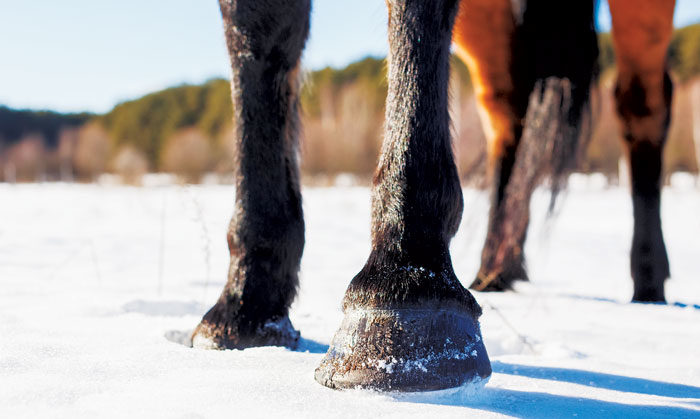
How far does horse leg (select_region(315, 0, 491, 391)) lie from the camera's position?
1.06 metres

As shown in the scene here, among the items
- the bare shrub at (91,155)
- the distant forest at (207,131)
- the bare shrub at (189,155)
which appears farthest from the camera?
the bare shrub at (91,155)

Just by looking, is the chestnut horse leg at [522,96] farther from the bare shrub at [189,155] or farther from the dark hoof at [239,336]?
the bare shrub at [189,155]

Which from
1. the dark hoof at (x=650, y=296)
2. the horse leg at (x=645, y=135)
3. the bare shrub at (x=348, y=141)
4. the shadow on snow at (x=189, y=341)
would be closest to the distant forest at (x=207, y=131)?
the bare shrub at (x=348, y=141)

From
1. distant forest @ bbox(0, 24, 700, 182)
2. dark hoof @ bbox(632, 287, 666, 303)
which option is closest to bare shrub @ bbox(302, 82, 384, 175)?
distant forest @ bbox(0, 24, 700, 182)

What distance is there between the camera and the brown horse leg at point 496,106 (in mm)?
2688

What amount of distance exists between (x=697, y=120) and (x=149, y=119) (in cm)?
3322

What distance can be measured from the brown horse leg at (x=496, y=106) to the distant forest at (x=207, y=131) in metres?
9.18

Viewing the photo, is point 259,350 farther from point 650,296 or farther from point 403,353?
point 650,296

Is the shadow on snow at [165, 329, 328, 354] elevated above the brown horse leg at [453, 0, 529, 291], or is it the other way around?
the brown horse leg at [453, 0, 529, 291]

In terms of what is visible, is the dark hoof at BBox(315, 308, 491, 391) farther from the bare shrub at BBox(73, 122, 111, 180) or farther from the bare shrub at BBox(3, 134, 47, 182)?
the bare shrub at BBox(73, 122, 111, 180)

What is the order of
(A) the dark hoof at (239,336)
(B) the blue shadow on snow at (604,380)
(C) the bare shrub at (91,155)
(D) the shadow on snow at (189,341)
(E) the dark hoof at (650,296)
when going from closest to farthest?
(B) the blue shadow on snow at (604,380), (A) the dark hoof at (239,336), (D) the shadow on snow at (189,341), (E) the dark hoof at (650,296), (C) the bare shrub at (91,155)

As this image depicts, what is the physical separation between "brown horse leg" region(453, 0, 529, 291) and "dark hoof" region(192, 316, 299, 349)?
4.43ft

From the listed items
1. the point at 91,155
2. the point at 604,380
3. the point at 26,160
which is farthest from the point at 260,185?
the point at 26,160

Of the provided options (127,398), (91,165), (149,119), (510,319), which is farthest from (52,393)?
(149,119)
